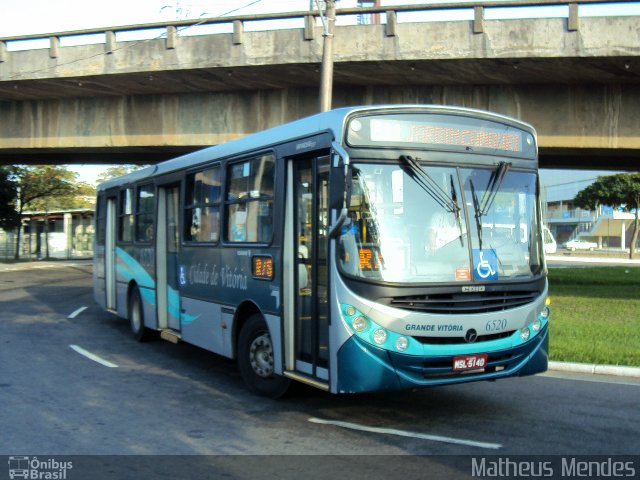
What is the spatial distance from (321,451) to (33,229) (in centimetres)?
4749

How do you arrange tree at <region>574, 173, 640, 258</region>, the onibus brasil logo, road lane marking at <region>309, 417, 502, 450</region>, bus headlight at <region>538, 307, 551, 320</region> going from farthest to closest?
tree at <region>574, 173, 640, 258</region> < bus headlight at <region>538, 307, 551, 320</region> < road lane marking at <region>309, 417, 502, 450</region> < the onibus brasil logo

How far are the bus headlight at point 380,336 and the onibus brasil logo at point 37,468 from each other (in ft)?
9.12

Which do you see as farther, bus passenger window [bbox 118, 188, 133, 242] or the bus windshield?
bus passenger window [bbox 118, 188, 133, 242]

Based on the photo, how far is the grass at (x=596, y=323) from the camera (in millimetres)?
10047

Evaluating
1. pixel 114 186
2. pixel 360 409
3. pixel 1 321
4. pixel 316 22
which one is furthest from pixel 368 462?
pixel 316 22

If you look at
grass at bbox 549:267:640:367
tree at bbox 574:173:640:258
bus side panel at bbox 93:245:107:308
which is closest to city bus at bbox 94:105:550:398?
grass at bbox 549:267:640:367

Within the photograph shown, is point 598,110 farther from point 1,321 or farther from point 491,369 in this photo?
point 1,321

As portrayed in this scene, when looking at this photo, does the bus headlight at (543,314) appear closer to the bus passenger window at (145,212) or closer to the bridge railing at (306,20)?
the bus passenger window at (145,212)

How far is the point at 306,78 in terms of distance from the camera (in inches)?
720

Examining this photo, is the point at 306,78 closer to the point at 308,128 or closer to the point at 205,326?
the point at 205,326

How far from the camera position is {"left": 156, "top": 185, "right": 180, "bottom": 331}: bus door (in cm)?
1088

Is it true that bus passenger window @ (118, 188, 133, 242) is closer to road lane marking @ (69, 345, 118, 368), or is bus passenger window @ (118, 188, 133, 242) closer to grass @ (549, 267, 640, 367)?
road lane marking @ (69, 345, 118, 368)

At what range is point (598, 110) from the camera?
17.0m

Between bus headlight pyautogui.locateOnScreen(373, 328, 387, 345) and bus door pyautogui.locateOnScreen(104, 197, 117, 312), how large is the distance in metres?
9.01
